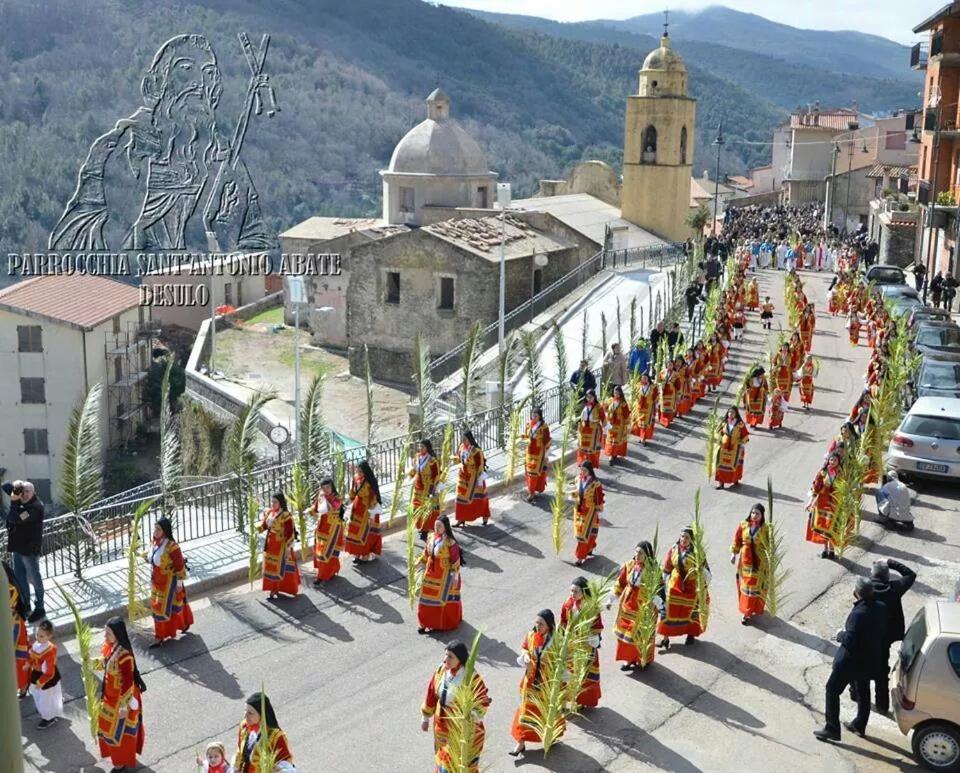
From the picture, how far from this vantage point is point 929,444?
50.2 ft

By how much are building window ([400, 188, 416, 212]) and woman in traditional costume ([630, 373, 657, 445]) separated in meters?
24.8

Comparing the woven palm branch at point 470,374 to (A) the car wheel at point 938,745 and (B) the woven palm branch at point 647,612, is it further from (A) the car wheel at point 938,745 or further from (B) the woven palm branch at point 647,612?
(A) the car wheel at point 938,745

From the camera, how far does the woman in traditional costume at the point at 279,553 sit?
1159 centimetres

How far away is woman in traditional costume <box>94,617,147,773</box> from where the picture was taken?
27.1 feet

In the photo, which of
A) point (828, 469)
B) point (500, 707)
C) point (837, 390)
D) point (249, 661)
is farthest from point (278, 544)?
point (837, 390)

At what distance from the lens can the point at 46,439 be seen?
34.2 m

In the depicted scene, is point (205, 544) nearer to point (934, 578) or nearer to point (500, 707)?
point (500, 707)

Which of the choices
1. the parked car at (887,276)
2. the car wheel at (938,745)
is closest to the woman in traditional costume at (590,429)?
the car wheel at (938,745)

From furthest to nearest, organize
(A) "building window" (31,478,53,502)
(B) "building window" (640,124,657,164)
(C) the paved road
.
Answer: (B) "building window" (640,124,657,164)
(A) "building window" (31,478,53,502)
(C) the paved road

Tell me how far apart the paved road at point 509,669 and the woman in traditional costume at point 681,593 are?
21 centimetres

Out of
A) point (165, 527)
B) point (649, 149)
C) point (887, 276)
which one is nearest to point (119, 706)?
point (165, 527)

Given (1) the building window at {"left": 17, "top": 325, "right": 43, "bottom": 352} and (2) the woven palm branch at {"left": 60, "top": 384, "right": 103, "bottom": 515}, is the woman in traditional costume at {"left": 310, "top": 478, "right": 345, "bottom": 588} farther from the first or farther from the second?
(1) the building window at {"left": 17, "top": 325, "right": 43, "bottom": 352}

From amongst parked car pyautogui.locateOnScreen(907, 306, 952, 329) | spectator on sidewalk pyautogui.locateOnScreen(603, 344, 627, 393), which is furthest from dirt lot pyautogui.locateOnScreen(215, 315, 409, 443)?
parked car pyautogui.locateOnScreen(907, 306, 952, 329)

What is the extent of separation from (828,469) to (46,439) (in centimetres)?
2688
